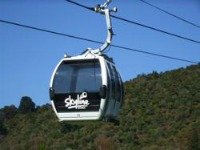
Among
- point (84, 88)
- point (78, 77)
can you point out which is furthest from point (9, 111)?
point (84, 88)

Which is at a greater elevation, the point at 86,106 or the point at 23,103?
the point at 23,103

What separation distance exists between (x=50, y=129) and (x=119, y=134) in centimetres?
1110

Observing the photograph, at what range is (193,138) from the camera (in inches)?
2078

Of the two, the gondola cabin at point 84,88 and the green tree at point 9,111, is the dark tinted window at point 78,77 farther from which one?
the green tree at point 9,111

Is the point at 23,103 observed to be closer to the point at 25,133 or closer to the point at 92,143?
the point at 25,133

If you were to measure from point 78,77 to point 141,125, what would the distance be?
49.4 m

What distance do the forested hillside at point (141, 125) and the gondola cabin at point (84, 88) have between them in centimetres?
3884

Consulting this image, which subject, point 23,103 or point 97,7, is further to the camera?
point 23,103

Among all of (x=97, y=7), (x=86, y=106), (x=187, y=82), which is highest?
(x=187, y=82)

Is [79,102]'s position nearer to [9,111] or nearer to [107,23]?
[107,23]

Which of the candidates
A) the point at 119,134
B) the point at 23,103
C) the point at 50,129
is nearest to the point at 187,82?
the point at 119,134

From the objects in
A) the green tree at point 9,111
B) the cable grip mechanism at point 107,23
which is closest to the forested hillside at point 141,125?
the green tree at point 9,111

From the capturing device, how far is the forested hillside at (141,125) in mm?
58406

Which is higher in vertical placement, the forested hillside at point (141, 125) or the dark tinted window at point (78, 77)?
the forested hillside at point (141, 125)
